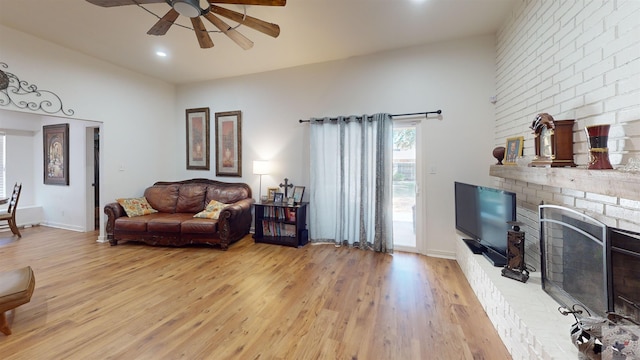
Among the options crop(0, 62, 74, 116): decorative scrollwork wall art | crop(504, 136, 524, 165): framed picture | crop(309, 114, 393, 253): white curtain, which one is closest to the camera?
crop(504, 136, 524, 165): framed picture

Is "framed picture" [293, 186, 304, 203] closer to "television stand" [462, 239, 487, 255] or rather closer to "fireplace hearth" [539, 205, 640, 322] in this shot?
"television stand" [462, 239, 487, 255]

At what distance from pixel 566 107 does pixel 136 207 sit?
5463 millimetres

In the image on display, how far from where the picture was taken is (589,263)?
4.60 ft

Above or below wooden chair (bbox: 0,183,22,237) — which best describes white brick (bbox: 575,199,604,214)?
above

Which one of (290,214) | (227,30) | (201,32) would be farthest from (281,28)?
(290,214)

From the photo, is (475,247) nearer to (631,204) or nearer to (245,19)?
(631,204)

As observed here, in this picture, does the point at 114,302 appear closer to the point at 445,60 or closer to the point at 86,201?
the point at 86,201

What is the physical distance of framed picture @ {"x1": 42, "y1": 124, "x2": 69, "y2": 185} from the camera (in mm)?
4840

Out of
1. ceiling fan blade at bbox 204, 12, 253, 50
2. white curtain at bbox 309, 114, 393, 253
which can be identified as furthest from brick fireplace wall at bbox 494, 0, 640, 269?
ceiling fan blade at bbox 204, 12, 253, 50

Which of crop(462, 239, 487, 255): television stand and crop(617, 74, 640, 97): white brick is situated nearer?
crop(617, 74, 640, 97): white brick

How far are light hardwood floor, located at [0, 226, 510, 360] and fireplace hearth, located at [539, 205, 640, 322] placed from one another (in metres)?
0.60

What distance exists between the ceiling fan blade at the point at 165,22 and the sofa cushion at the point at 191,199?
2.73 metres

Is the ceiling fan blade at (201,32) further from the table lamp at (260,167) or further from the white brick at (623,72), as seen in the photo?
the white brick at (623,72)

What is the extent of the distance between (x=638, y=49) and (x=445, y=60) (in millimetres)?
2285
